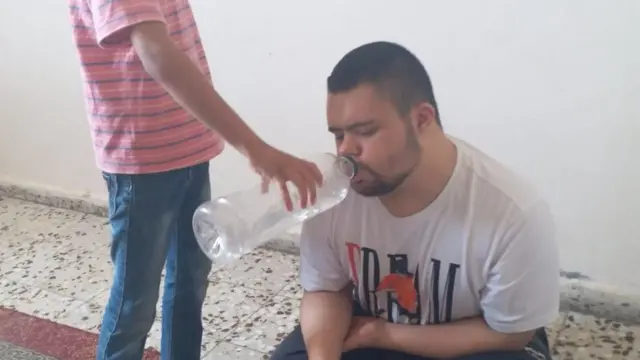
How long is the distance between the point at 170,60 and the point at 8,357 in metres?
1.00

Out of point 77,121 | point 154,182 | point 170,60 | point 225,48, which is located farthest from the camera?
point 77,121

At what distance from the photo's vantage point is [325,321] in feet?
3.82

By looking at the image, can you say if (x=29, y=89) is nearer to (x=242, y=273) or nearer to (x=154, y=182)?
(x=242, y=273)

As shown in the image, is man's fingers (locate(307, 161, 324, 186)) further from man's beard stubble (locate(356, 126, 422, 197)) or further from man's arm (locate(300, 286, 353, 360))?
man's arm (locate(300, 286, 353, 360))

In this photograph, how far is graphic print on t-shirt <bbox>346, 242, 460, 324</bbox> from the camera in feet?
3.65

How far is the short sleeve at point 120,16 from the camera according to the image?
1011 mm

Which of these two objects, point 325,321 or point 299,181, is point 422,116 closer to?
point 299,181

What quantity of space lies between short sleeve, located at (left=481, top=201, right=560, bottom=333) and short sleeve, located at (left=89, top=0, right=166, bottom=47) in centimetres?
57

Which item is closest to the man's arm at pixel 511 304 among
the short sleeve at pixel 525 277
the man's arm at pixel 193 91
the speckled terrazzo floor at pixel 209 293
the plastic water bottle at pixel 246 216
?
the short sleeve at pixel 525 277

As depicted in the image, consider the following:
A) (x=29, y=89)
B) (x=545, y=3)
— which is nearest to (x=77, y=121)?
(x=29, y=89)

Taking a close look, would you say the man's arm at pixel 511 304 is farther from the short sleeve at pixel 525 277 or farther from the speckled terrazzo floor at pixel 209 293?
the speckled terrazzo floor at pixel 209 293

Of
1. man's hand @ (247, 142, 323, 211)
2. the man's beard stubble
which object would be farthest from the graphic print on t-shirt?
man's hand @ (247, 142, 323, 211)

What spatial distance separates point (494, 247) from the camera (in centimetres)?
106

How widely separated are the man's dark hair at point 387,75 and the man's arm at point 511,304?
222 mm
